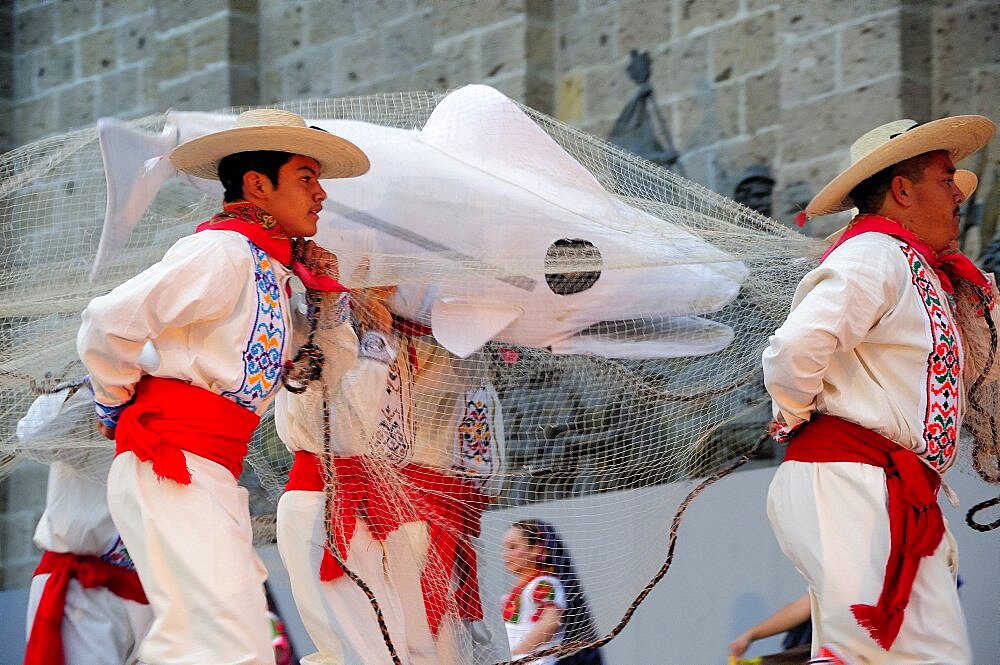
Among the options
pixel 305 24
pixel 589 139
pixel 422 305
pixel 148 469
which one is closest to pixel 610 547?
pixel 422 305

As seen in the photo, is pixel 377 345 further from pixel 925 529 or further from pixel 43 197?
pixel 925 529

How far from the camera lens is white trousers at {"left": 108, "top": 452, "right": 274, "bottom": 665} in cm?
369

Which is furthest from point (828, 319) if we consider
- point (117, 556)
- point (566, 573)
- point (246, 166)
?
point (117, 556)

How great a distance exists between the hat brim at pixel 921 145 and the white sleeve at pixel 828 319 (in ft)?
0.81

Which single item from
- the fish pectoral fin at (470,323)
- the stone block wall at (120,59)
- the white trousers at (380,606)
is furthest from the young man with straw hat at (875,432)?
the stone block wall at (120,59)

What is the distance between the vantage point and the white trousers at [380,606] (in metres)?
4.67

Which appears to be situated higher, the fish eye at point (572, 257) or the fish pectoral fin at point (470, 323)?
the fish eye at point (572, 257)

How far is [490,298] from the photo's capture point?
457cm

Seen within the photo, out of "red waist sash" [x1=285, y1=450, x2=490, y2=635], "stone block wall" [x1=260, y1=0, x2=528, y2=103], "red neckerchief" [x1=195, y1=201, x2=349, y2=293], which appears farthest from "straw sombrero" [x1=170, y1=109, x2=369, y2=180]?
"stone block wall" [x1=260, y1=0, x2=528, y2=103]

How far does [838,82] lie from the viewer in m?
6.47

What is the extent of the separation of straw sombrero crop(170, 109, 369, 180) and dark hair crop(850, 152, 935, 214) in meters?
1.32

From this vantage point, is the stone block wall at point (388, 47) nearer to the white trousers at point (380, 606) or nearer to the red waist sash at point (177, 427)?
the white trousers at point (380, 606)

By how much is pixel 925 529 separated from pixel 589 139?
5.08ft

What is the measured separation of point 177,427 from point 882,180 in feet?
6.31
